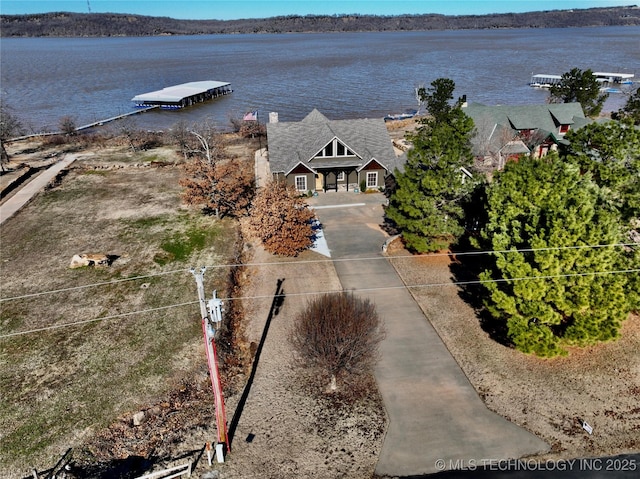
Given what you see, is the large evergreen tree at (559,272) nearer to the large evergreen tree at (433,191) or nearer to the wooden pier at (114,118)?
the large evergreen tree at (433,191)

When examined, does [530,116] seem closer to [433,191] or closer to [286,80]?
[433,191]

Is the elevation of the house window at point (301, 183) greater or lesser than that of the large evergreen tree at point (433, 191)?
lesser

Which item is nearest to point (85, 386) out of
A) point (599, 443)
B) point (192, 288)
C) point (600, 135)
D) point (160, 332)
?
point (160, 332)

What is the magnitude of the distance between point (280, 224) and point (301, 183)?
40.2 ft

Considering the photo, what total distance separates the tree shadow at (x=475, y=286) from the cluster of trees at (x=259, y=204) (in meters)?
9.98

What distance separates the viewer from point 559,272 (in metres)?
18.1

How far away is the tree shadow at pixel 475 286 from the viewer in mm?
21859

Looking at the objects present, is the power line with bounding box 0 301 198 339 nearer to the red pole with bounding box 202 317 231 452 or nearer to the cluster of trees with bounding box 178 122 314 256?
the cluster of trees with bounding box 178 122 314 256

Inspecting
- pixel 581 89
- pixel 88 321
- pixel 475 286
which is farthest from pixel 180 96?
pixel 475 286

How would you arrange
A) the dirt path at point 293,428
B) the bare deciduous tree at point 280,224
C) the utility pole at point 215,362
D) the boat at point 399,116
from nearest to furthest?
1. the utility pole at point 215,362
2. the dirt path at point 293,428
3. the bare deciduous tree at point 280,224
4. the boat at point 399,116

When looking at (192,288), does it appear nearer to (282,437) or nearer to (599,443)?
(282,437)

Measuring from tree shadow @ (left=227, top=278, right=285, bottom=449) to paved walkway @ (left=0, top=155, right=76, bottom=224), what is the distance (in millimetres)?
26472

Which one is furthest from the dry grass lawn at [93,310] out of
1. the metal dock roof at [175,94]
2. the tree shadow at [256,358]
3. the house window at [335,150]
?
the metal dock roof at [175,94]

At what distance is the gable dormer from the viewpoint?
127 ft
